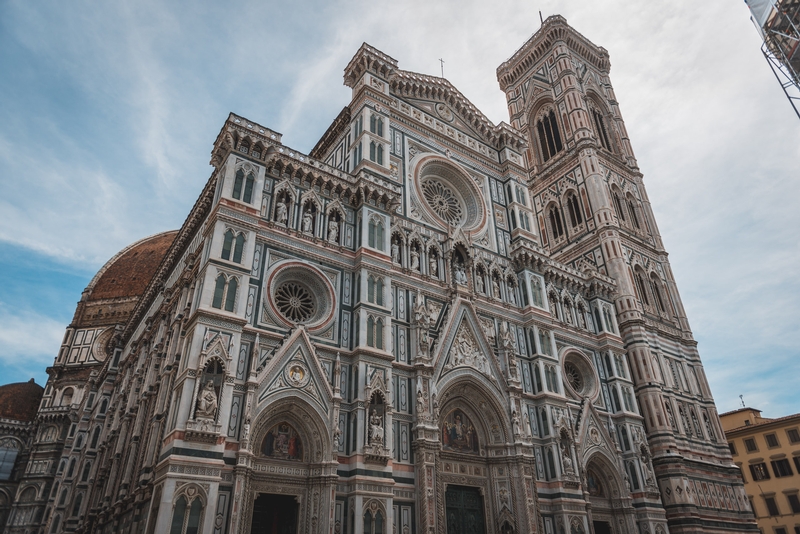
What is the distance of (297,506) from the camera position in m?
16.6

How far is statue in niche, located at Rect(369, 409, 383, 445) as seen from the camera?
58.9 ft

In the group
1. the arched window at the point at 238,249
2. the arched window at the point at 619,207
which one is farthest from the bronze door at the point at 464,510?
the arched window at the point at 619,207

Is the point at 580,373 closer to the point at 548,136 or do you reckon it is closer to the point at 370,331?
the point at 370,331

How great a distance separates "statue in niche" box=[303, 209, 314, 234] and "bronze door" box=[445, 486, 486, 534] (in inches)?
422

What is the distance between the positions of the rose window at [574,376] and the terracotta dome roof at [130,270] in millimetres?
35332

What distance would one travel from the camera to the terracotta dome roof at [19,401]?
43.6 meters

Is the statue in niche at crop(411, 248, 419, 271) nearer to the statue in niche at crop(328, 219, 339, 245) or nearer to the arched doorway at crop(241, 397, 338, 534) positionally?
the statue in niche at crop(328, 219, 339, 245)

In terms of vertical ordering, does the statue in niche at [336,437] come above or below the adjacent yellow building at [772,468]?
below

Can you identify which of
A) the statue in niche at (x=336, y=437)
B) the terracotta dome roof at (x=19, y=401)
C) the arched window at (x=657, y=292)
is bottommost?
the statue in niche at (x=336, y=437)

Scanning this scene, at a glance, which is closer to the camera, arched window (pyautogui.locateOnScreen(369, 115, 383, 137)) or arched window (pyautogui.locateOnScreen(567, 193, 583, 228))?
arched window (pyautogui.locateOnScreen(369, 115, 383, 137))

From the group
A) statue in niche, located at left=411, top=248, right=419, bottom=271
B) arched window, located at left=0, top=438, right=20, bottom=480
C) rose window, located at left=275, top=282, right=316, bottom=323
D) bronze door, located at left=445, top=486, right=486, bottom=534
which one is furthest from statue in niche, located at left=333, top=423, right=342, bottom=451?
arched window, located at left=0, top=438, right=20, bottom=480

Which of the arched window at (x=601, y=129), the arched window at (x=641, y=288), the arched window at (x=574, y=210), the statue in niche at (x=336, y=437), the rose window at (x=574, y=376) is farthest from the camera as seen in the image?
the arched window at (x=601, y=129)

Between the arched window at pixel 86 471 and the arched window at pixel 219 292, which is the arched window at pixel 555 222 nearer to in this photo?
the arched window at pixel 219 292

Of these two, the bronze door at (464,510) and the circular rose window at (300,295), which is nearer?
the circular rose window at (300,295)
